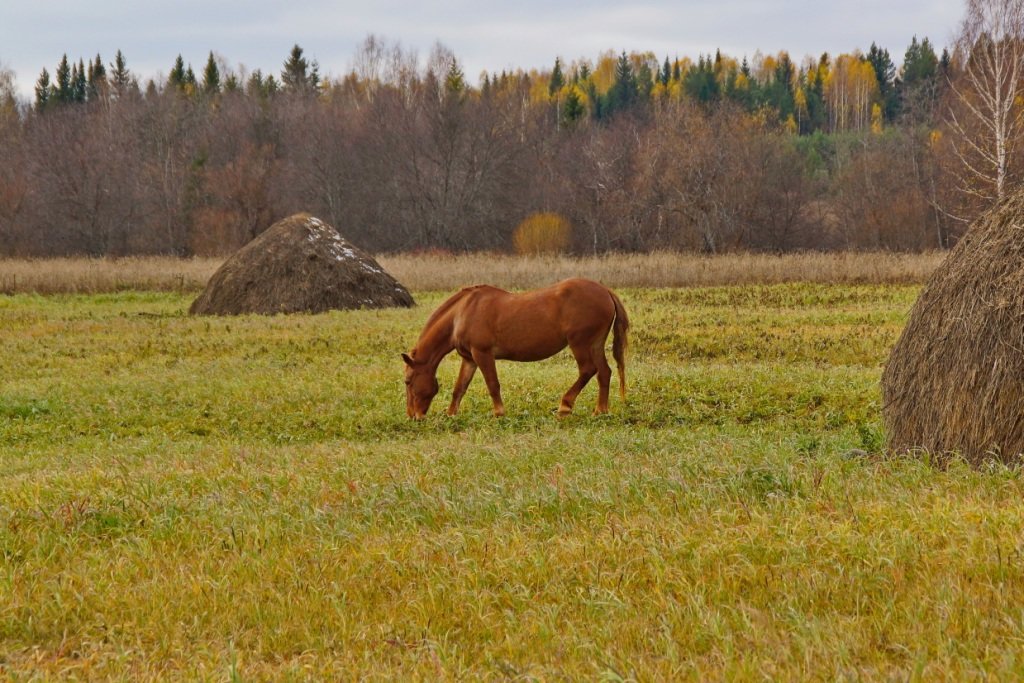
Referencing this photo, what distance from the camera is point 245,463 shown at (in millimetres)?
9914

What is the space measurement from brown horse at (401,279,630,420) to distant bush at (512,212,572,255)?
59.0 meters

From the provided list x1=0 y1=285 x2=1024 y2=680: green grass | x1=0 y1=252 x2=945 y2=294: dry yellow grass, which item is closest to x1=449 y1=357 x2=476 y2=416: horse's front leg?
x1=0 y1=285 x2=1024 y2=680: green grass

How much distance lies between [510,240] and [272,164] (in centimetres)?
2042

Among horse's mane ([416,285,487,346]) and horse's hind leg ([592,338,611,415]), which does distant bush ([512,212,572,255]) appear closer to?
horse's mane ([416,285,487,346])

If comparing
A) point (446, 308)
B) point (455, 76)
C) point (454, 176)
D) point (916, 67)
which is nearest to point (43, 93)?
point (455, 76)

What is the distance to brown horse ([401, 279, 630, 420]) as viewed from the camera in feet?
44.9

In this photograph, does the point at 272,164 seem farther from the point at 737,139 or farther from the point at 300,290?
the point at 300,290

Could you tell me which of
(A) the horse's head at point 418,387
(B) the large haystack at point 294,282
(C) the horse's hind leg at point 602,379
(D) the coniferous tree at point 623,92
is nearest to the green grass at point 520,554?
(C) the horse's hind leg at point 602,379

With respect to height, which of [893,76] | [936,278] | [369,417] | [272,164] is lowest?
[369,417]

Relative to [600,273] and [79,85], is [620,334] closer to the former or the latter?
[600,273]

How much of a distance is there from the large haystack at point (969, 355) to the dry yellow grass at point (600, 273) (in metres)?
27.7

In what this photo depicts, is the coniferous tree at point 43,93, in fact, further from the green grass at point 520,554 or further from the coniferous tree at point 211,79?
the green grass at point 520,554

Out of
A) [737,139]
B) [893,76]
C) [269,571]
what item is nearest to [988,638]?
[269,571]

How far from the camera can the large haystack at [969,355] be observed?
25.4ft
